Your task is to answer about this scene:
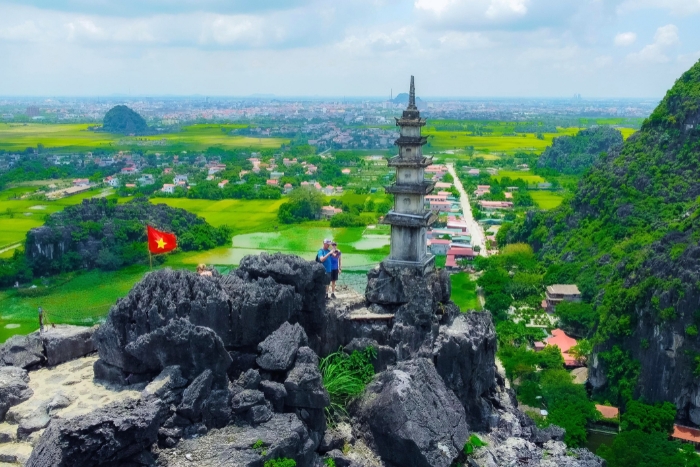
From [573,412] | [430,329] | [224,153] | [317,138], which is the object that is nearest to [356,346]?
[430,329]

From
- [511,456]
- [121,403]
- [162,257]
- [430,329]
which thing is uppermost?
[121,403]

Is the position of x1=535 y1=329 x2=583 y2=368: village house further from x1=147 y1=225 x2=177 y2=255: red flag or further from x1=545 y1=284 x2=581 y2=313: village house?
x1=147 y1=225 x2=177 y2=255: red flag

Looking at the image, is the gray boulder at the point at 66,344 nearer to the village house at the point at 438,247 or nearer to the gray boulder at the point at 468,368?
the gray boulder at the point at 468,368

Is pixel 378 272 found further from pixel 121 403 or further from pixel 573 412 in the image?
pixel 121 403

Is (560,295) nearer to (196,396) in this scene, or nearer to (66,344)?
(66,344)

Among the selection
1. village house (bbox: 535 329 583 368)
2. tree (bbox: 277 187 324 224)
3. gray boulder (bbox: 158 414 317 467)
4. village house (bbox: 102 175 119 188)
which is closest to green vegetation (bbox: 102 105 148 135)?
village house (bbox: 102 175 119 188)

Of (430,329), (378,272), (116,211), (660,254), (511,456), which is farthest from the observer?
(116,211)

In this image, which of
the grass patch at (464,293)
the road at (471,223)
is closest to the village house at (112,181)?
the road at (471,223)

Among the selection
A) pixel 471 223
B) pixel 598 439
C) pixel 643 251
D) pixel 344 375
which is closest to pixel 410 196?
pixel 344 375
